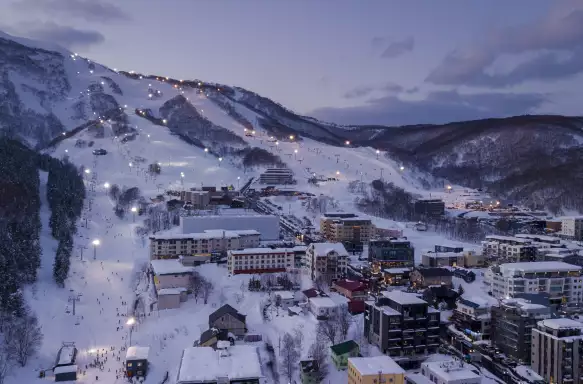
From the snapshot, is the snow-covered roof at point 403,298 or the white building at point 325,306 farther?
the white building at point 325,306

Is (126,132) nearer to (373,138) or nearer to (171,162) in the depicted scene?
(171,162)

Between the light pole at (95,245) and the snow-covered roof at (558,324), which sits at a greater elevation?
the light pole at (95,245)

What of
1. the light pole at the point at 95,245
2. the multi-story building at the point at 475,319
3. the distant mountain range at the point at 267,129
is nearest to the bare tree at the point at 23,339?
the light pole at the point at 95,245

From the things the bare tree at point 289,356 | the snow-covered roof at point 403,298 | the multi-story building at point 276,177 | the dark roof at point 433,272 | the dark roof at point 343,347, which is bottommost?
the bare tree at point 289,356

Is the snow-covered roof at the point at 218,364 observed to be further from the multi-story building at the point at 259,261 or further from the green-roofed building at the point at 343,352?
the multi-story building at the point at 259,261

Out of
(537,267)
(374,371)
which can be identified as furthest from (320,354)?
(537,267)

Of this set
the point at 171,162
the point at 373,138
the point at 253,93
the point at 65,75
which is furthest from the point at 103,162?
the point at 373,138
